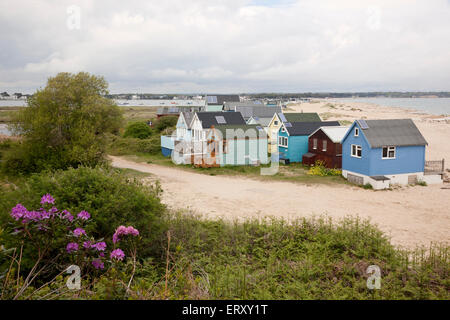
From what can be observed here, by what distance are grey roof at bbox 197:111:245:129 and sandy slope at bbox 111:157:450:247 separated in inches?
385

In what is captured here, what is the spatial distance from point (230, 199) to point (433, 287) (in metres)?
14.8

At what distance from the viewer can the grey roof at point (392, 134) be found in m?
27.5

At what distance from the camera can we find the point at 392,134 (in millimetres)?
28422

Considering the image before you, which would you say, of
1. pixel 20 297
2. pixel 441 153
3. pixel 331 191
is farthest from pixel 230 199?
pixel 441 153

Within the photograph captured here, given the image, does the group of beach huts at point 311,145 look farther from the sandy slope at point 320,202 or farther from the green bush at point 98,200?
the green bush at point 98,200

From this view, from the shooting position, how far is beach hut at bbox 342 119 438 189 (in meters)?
27.1

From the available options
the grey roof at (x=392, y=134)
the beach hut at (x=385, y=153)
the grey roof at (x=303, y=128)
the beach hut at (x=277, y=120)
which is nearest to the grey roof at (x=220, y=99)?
the beach hut at (x=277, y=120)

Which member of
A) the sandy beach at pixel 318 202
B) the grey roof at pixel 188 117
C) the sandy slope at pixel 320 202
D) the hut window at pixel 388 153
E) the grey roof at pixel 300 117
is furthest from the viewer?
the grey roof at pixel 188 117

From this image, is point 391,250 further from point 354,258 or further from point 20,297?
point 20,297

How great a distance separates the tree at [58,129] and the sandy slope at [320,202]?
255 inches

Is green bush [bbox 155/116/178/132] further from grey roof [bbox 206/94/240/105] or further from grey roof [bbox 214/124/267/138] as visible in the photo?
grey roof [bbox 214/124/267/138]

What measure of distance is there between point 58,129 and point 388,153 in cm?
2463

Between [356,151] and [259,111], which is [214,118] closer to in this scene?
[259,111]
